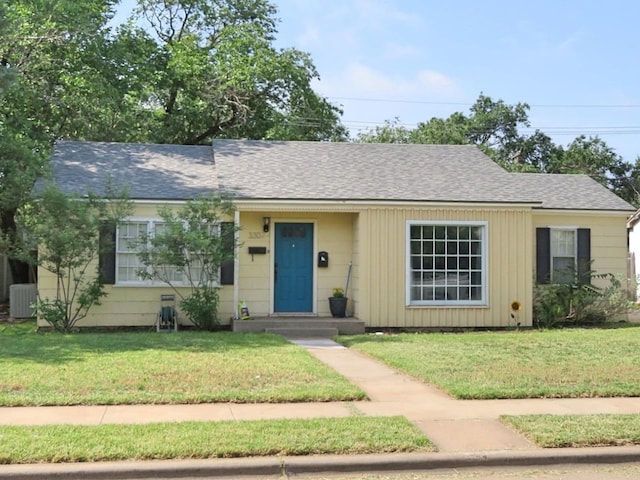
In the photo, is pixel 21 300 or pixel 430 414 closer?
pixel 430 414

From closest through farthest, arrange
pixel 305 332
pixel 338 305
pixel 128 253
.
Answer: pixel 305 332, pixel 128 253, pixel 338 305

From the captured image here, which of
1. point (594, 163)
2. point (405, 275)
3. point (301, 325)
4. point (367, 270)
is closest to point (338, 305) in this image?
point (367, 270)

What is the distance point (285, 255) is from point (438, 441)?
393 inches

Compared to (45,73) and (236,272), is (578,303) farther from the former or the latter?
(45,73)

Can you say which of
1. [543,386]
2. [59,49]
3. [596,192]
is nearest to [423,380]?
[543,386]

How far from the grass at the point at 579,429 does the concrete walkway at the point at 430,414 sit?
13 centimetres

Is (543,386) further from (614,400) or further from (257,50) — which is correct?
(257,50)

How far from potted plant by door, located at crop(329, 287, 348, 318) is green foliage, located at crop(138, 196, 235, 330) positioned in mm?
2549

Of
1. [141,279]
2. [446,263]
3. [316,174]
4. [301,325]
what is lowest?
[301,325]

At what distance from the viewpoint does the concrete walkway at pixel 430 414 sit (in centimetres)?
632

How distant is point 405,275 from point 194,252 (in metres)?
4.54

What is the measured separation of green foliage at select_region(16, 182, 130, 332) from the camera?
45.3ft

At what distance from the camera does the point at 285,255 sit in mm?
16391

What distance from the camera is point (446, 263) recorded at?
1605 centimetres
